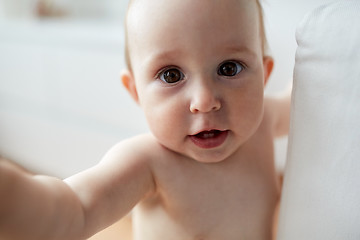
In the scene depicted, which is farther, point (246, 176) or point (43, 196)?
point (246, 176)

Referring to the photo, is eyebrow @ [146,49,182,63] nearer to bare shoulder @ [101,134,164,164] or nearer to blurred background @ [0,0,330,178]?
bare shoulder @ [101,134,164,164]

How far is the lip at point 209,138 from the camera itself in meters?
0.62

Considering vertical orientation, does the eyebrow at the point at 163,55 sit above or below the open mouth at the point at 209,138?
above

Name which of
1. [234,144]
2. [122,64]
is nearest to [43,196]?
[234,144]

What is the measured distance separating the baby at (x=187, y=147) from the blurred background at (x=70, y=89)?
272 mm

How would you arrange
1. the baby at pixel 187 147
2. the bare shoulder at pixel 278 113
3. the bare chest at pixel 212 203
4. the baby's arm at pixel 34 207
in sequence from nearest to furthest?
the baby's arm at pixel 34 207 → the baby at pixel 187 147 → the bare chest at pixel 212 203 → the bare shoulder at pixel 278 113

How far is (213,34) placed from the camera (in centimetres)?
57

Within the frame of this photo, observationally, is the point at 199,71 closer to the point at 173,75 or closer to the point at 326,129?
the point at 173,75

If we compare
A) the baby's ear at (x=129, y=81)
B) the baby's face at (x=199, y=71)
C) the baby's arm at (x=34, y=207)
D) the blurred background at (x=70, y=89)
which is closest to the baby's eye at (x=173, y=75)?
the baby's face at (x=199, y=71)

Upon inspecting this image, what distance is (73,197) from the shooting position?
1.69 feet

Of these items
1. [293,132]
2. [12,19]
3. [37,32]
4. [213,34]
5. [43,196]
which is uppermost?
[12,19]

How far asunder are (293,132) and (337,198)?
0.11 m

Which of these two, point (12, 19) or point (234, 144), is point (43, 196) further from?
point (12, 19)

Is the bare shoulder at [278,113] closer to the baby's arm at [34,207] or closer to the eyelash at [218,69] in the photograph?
the eyelash at [218,69]
